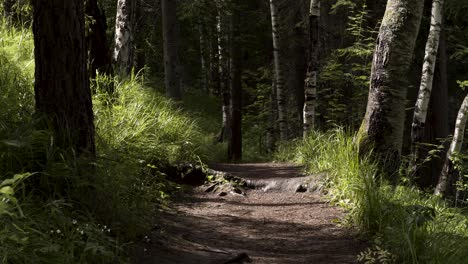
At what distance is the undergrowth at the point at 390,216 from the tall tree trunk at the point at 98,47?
3.86 m

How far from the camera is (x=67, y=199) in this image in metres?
4.36

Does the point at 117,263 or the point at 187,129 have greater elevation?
the point at 187,129

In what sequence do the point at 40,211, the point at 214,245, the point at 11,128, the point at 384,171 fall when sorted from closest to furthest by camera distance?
the point at 40,211 < the point at 11,128 < the point at 214,245 < the point at 384,171

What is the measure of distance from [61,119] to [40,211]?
104cm

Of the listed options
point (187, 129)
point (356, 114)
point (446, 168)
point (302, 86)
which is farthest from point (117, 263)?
point (302, 86)

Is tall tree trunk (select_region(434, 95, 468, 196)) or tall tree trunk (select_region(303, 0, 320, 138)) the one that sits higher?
tall tree trunk (select_region(303, 0, 320, 138))

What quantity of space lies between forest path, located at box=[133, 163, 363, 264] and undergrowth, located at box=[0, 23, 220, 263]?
317mm

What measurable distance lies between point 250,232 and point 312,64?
7125mm

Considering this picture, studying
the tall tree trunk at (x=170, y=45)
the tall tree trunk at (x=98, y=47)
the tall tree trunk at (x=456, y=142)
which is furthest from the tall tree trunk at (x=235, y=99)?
the tall tree trunk at (x=98, y=47)

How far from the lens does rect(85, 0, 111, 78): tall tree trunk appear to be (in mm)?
8078

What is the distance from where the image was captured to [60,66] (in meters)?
4.83

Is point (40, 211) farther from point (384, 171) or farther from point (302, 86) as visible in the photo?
point (302, 86)

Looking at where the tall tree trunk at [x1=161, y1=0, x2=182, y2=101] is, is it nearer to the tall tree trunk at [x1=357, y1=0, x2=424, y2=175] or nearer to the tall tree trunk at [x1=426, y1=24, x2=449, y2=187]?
the tall tree trunk at [x1=426, y1=24, x2=449, y2=187]

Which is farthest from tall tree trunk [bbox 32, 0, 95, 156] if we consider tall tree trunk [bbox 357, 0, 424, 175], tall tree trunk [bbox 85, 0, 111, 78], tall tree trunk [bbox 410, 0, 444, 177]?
tall tree trunk [bbox 410, 0, 444, 177]
